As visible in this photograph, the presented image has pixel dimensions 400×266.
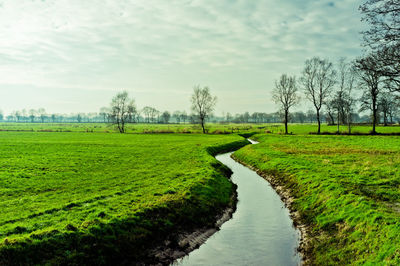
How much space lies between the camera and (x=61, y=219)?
534 inches

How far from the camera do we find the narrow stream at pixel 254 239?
12422 mm

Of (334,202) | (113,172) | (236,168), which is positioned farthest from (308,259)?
(236,168)

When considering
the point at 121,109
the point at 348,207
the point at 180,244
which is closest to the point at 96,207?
the point at 180,244

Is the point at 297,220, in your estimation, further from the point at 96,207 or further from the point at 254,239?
the point at 96,207

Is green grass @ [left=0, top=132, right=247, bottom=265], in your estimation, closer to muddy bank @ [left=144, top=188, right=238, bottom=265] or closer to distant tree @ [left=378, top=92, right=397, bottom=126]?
muddy bank @ [left=144, top=188, right=238, bottom=265]

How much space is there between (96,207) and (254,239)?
932cm

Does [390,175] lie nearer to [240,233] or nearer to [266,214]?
[266,214]

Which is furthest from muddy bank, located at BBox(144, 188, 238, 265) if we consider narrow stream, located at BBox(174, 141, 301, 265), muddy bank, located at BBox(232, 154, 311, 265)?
muddy bank, located at BBox(232, 154, 311, 265)

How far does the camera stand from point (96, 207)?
1536 centimetres

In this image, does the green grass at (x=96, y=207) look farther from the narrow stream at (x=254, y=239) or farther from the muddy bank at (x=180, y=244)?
the narrow stream at (x=254, y=239)

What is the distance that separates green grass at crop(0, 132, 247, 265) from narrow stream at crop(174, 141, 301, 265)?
1851 millimetres

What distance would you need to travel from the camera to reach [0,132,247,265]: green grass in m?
11.2

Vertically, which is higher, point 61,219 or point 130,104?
point 130,104

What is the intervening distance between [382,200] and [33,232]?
19.1m
